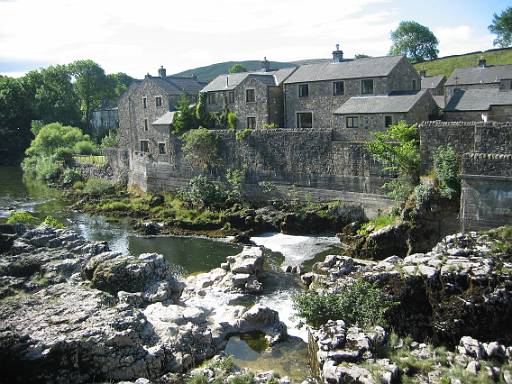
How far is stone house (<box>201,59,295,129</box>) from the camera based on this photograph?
147ft

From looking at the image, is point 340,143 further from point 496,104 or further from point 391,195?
point 496,104

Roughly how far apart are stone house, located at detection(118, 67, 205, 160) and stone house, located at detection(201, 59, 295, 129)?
5429mm

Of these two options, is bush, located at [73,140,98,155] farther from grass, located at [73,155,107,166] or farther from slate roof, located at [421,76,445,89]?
slate roof, located at [421,76,445,89]

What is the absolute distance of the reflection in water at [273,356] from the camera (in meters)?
17.8

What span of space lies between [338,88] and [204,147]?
11805 mm

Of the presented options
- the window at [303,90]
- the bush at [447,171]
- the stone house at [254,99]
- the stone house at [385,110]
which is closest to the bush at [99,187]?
the stone house at [254,99]

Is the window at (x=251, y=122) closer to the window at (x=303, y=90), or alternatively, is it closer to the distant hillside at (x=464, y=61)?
the window at (x=303, y=90)

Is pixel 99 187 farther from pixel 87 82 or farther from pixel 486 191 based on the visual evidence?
pixel 87 82

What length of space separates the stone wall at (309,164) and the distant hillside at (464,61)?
44.4 meters

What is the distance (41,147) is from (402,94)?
2070 inches

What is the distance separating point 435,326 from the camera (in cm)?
1869

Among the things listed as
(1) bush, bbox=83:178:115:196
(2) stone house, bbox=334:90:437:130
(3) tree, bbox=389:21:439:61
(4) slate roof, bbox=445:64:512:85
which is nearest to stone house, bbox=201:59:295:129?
(2) stone house, bbox=334:90:437:130

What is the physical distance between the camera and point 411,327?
1911 cm

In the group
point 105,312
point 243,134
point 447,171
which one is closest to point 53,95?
point 243,134
